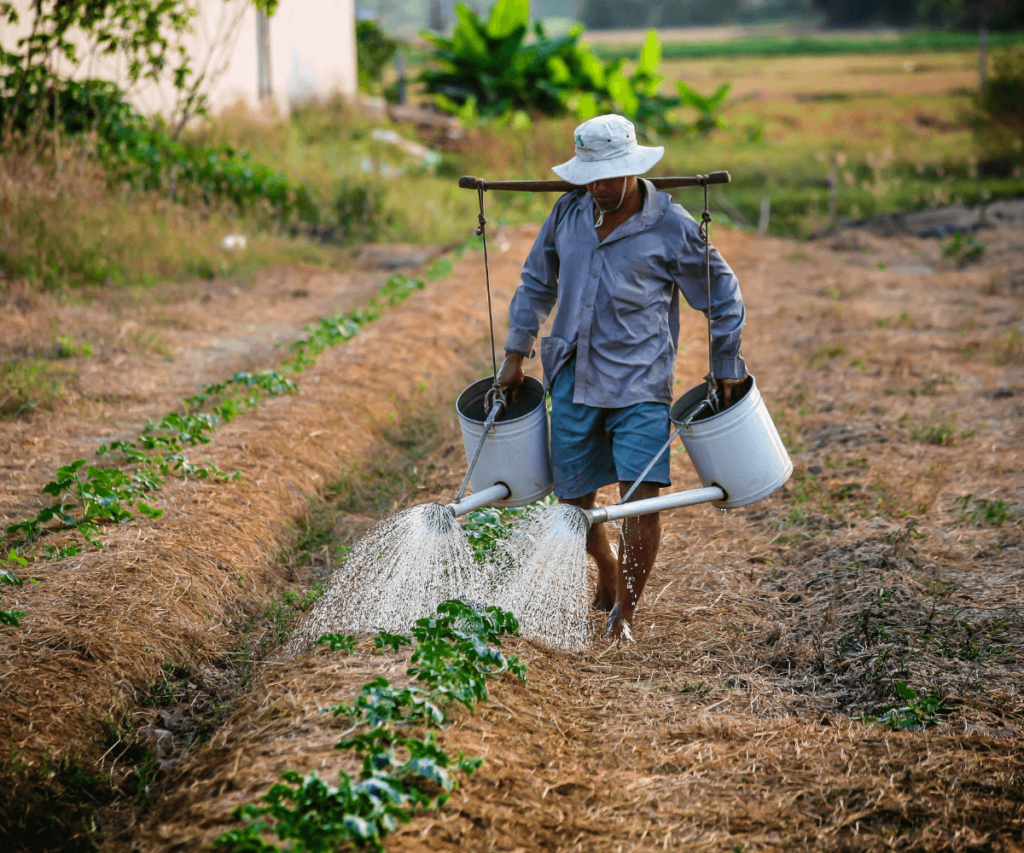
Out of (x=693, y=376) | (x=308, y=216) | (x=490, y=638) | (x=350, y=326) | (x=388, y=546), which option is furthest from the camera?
(x=308, y=216)

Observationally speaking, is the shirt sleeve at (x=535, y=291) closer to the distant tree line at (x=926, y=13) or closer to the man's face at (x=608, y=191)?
the man's face at (x=608, y=191)

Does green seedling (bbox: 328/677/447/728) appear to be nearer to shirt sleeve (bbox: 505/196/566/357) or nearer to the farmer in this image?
the farmer

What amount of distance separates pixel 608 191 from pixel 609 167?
85 millimetres

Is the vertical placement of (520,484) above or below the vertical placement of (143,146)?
below

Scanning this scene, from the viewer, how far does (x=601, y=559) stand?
146 inches

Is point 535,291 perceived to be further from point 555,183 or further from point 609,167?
point 609,167

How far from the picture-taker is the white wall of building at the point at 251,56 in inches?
440

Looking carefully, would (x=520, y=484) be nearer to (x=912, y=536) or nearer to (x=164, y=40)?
(x=912, y=536)

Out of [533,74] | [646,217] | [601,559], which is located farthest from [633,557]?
[533,74]

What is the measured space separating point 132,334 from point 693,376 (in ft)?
13.6

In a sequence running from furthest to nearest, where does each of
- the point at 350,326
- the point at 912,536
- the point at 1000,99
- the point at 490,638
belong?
the point at 1000,99
the point at 350,326
the point at 912,536
the point at 490,638

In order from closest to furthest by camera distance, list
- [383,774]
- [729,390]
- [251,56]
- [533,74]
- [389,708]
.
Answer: [383,774] < [389,708] < [729,390] < [251,56] < [533,74]

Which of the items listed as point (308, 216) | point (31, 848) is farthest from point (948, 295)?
point (31, 848)

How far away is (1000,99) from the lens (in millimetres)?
17203
